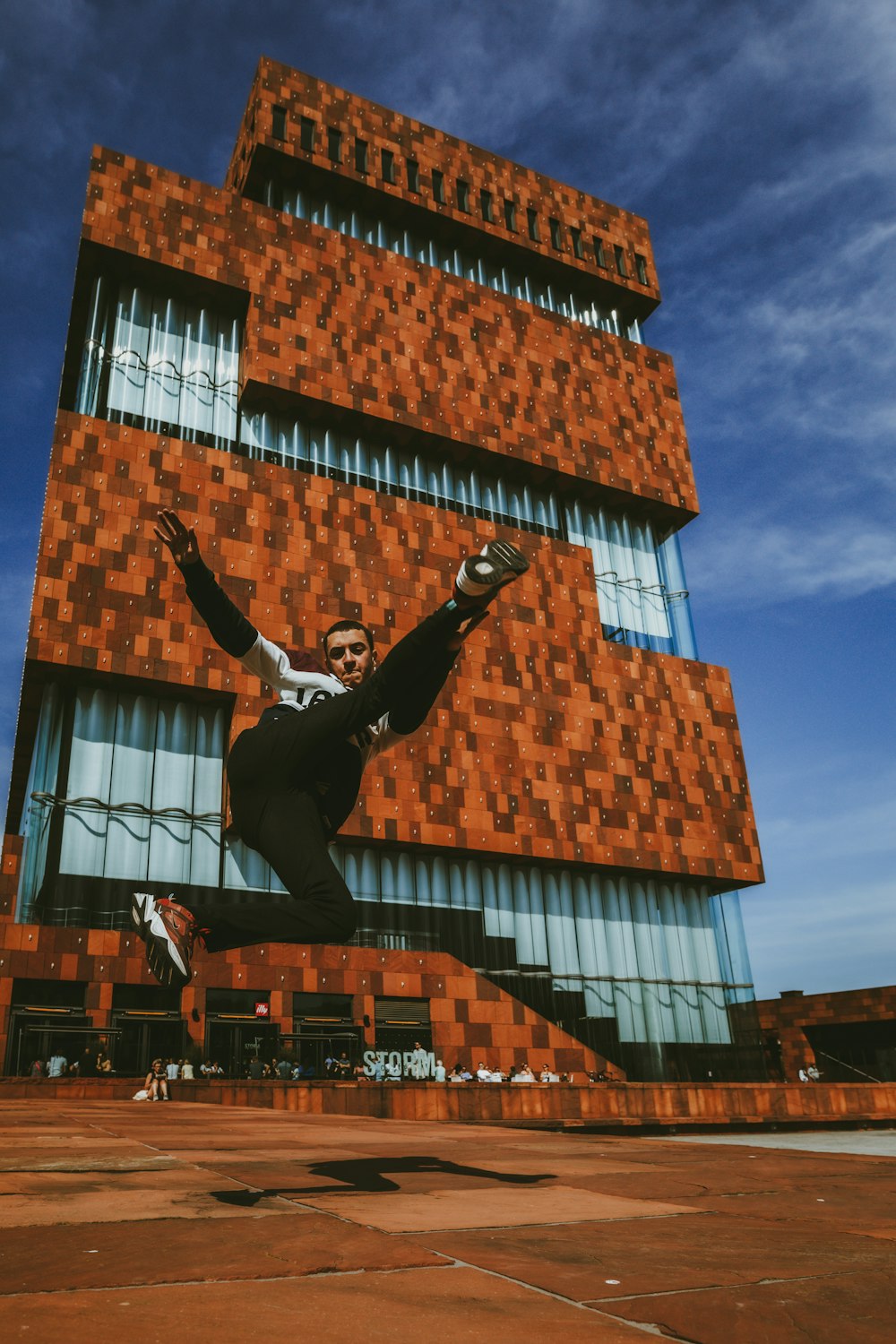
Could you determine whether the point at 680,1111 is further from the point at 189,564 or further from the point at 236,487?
the point at 236,487

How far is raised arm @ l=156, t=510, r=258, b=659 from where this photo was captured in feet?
16.1

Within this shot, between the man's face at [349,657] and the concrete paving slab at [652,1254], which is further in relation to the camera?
the man's face at [349,657]

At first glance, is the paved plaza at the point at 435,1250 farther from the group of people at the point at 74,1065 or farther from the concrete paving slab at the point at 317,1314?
the group of people at the point at 74,1065

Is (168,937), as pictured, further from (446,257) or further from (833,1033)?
(446,257)

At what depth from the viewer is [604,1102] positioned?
606 inches

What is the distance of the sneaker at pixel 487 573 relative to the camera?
4.33 meters

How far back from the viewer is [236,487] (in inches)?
1535

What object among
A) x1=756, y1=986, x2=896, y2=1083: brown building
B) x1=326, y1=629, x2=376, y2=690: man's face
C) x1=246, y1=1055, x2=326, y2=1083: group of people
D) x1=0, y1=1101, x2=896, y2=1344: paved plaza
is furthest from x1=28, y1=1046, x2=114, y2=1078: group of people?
x1=756, y1=986, x2=896, y2=1083: brown building

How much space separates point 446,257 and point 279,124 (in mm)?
10566

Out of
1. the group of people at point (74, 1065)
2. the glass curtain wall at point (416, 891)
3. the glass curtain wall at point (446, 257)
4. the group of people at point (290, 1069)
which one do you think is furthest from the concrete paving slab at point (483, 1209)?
the glass curtain wall at point (446, 257)

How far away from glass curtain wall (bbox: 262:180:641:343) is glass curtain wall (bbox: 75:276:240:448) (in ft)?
28.7

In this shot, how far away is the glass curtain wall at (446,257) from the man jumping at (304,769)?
48617 millimetres

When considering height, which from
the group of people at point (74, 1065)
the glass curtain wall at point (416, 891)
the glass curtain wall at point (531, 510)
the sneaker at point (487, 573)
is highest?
the glass curtain wall at point (531, 510)

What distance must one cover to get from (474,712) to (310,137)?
3116 centimetres
